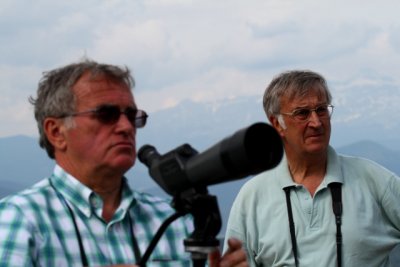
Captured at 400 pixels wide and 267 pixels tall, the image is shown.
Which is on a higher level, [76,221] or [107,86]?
[107,86]

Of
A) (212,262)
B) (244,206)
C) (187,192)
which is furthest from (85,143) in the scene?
(244,206)

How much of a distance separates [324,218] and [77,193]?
81.5 inches

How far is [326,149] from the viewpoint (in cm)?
480

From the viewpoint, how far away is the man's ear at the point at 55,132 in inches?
119

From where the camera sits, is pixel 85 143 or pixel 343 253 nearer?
pixel 85 143

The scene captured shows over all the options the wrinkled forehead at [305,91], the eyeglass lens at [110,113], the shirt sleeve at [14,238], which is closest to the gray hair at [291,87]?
the wrinkled forehead at [305,91]

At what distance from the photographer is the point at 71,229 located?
2842 millimetres

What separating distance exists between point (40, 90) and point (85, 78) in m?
0.24

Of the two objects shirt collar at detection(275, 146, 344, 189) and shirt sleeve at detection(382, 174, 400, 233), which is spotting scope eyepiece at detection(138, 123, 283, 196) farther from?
shirt sleeve at detection(382, 174, 400, 233)

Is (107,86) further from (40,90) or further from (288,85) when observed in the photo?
(288,85)

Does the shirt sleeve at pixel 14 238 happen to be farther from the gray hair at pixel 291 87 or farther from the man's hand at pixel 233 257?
the gray hair at pixel 291 87

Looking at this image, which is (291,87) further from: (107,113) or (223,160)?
(223,160)

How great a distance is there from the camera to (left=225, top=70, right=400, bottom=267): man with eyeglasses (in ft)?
14.5

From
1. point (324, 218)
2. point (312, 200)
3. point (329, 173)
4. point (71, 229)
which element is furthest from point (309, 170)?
point (71, 229)
